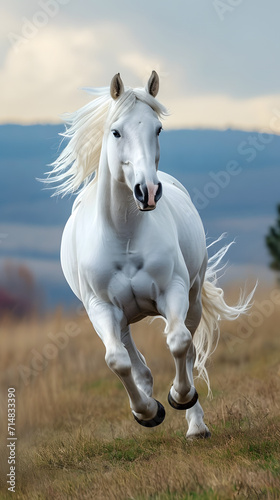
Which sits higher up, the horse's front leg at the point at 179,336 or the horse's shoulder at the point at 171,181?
the horse's shoulder at the point at 171,181

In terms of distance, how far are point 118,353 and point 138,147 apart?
133 cm

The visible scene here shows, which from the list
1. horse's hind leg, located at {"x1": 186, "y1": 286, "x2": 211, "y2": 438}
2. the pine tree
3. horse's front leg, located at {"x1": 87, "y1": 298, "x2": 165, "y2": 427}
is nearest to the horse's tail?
horse's hind leg, located at {"x1": 186, "y1": 286, "x2": 211, "y2": 438}

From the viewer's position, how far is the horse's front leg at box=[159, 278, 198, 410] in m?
5.06

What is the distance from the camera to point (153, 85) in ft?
16.7

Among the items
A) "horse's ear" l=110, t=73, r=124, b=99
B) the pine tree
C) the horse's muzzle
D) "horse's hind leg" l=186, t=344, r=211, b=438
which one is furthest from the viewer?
the pine tree

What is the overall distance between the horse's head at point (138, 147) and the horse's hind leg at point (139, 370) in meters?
1.65

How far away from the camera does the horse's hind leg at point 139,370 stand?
19.8 ft

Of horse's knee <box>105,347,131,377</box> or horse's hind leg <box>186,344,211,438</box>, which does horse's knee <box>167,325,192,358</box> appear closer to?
horse's knee <box>105,347,131,377</box>

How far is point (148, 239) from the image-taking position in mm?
5219

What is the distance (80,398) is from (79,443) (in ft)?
9.07

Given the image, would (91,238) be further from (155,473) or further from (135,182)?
(155,473)

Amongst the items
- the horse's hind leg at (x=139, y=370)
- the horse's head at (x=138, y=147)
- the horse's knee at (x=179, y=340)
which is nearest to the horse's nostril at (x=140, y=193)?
the horse's head at (x=138, y=147)

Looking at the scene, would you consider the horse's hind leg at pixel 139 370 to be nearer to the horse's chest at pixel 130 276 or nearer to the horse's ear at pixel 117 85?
the horse's chest at pixel 130 276

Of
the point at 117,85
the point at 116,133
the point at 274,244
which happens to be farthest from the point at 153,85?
the point at 274,244
